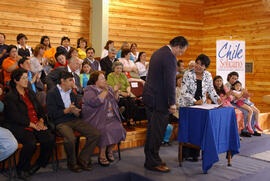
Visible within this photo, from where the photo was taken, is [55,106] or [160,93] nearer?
[160,93]

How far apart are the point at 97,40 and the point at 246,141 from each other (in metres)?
3.96

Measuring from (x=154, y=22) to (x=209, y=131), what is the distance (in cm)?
552

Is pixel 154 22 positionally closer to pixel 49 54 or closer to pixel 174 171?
pixel 49 54

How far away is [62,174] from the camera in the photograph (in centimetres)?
300

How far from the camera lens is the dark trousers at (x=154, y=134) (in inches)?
121

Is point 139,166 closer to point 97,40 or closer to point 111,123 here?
point 111,123

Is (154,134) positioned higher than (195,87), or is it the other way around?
(195,87)

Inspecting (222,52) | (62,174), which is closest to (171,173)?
(62,174)

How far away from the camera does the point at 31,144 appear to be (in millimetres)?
2812

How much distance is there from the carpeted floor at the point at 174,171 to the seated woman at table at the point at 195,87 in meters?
0.17

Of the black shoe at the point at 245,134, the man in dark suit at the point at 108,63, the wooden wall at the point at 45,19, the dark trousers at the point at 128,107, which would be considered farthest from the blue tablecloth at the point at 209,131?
the wooden wall at the point at 45,19

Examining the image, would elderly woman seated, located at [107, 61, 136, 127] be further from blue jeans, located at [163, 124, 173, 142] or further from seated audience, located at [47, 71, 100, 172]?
seated audience, located at [47, 71, 100, 172]

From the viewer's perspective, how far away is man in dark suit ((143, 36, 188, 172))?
299cm

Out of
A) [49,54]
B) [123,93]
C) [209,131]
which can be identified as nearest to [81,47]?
[49,54]
